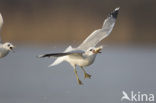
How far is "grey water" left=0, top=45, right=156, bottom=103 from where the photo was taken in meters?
5.28

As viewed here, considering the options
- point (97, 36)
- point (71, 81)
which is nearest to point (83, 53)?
point (97, 36)

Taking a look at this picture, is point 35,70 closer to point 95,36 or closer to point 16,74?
point 16,74

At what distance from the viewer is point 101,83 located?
6.24m

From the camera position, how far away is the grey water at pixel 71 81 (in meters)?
5.28

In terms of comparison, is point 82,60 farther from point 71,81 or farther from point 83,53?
point 71,81

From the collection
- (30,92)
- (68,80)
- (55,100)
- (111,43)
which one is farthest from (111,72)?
(111,43)

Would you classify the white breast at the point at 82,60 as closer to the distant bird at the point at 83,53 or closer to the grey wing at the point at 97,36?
the distant bird at the point at 83,53

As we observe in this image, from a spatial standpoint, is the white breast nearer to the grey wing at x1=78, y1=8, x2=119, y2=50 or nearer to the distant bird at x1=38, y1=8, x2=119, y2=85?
the distant bird at x1=38, y1=8, x2=119, y2=85

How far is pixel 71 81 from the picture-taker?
642cm

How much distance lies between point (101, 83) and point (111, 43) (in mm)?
6696

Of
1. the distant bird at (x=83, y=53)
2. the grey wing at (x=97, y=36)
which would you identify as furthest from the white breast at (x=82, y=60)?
the grey wing at (x=97, y=36)

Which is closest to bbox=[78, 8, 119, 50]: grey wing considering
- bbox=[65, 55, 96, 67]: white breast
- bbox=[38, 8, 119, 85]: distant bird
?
bbox=[38, 8, 119, 85]: distant bird

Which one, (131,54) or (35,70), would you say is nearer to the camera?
(35,70)

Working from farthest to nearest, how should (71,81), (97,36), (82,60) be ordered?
(71,81)
(97,36)
(82,60)
